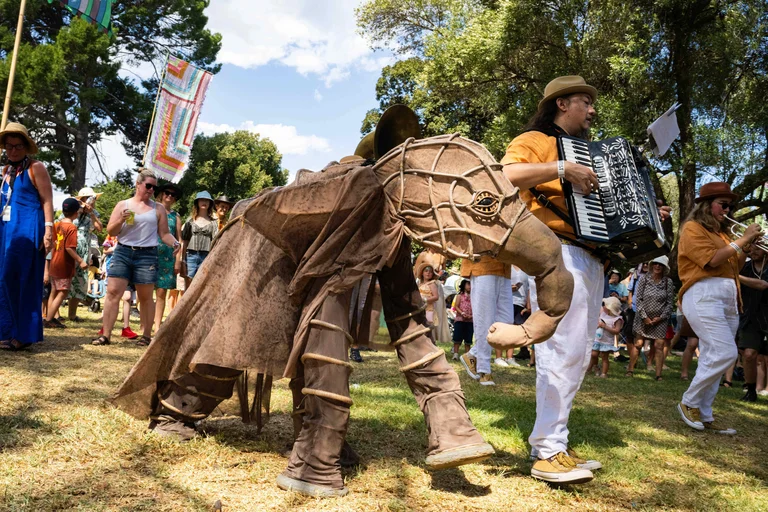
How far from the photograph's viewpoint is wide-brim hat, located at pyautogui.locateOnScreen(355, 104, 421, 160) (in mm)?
3561

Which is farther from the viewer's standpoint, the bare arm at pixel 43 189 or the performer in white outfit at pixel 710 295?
the bare arm at pixel 43 189

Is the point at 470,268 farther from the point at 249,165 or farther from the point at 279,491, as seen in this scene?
the point at 249,165

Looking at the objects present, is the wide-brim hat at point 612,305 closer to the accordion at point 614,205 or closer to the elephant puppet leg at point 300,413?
the accordion at point 614,205

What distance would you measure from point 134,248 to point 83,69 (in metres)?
23.4

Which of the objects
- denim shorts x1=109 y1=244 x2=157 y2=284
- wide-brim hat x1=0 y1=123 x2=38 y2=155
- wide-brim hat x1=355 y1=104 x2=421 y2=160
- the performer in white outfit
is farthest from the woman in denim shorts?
the performer in white outfit

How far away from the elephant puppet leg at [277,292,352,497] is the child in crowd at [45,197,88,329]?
647 centimetres

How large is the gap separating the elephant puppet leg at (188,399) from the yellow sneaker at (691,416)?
4025mm

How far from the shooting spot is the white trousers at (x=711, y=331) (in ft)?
17.6

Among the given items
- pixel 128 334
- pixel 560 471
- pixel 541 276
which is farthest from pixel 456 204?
pixel 128 334

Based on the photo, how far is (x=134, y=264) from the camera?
717 cm

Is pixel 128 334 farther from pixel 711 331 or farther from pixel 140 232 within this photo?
pixel 711 331

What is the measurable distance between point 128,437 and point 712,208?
517 centimetres

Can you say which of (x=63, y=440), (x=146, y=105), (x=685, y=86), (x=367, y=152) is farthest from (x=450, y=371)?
(x=146, y=105)

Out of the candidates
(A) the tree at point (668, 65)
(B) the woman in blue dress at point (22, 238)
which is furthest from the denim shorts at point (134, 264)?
(A) the tree at point (668, 65)
